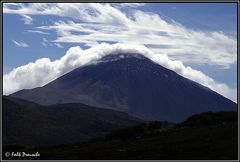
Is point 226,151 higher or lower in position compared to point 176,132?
lower

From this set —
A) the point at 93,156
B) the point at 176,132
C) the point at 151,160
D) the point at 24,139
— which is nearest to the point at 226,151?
the point at 151,160

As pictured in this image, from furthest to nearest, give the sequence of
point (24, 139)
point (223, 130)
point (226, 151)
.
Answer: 1. point (24, 139)
2. point (223, 130)
3. point (226, 151)

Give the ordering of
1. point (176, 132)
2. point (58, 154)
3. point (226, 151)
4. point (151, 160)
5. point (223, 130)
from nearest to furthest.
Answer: point (151, 160), point (226, 151), point (58, 154), point (223, 130), point (176, 132)

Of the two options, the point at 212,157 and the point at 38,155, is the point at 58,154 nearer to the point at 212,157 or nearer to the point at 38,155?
the point at 38,155

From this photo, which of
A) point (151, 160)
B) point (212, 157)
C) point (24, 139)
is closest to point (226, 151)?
point (212, 157)

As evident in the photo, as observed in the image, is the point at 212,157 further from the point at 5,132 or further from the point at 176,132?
the point at 5,132

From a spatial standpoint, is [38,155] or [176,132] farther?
[176,132]

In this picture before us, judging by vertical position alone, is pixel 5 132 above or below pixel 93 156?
above

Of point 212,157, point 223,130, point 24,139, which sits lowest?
point 212,157

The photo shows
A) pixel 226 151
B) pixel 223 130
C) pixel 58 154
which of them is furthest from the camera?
pixel 223 130
